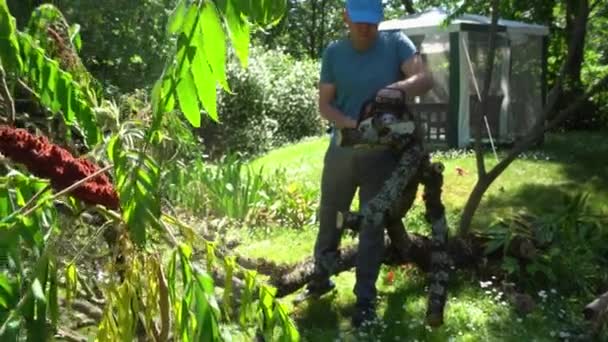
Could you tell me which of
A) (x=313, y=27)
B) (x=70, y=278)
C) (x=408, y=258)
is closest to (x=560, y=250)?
(x=408, y=258)

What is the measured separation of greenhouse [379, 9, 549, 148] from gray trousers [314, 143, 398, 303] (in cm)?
880

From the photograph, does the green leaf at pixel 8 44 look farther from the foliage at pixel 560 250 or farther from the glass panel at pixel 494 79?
the glass panel at pixel 494 79

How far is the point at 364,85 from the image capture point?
15.0 ft

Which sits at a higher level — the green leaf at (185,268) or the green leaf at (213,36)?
the green leaf at (213,36)

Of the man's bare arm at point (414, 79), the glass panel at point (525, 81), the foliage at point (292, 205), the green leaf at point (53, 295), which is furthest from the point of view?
the glass panel at point (525, 81)

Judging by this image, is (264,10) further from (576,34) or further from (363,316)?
(576,34)

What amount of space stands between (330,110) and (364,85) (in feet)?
0.79

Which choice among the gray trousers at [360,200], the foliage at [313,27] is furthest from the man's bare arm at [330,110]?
the foliage at [313,27]

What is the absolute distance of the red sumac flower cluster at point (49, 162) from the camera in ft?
6.03

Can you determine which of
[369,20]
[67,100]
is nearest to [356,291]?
[369,20]

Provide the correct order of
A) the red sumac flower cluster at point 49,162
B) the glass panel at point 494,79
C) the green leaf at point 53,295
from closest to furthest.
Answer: the green leaf at point 53,295, the red sumac flower cluster at point 49,162, the glass panel at point 494,79

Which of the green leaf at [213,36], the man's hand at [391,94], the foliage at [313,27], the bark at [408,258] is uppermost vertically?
the foliage at [313,27]

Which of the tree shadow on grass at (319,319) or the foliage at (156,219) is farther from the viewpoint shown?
the tree shadow on grass at (319,319)

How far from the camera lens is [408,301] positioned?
5.04 m
